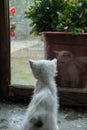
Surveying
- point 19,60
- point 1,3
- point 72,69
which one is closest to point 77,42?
point 72,69

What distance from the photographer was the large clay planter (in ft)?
6.79

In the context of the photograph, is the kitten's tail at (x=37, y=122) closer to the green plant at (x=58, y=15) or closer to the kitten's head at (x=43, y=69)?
the kitten's head at (x=43, y=69)

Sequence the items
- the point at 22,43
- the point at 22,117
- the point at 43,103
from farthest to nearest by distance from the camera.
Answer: the point at 22,43
the point at 22,117
the point at 43,103

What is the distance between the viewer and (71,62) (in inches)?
82.8

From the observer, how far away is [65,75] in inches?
83.7

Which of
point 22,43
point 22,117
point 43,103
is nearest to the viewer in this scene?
point 43,103

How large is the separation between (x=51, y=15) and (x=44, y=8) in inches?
2.4

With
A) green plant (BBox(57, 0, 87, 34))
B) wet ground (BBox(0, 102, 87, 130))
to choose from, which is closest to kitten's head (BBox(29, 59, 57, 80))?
wet ground (BBox(0, 102, 87, 130))

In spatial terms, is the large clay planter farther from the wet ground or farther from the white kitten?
the white kitten

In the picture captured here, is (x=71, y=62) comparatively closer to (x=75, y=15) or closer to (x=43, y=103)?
(x=75, y=15)

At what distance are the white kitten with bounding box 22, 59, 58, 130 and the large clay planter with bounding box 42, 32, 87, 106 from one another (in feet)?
1.77

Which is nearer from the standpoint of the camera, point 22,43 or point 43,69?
point 43,69

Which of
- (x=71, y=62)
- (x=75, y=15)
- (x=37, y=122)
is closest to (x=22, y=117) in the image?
(x=71, y=62)

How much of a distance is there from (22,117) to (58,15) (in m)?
0.64
